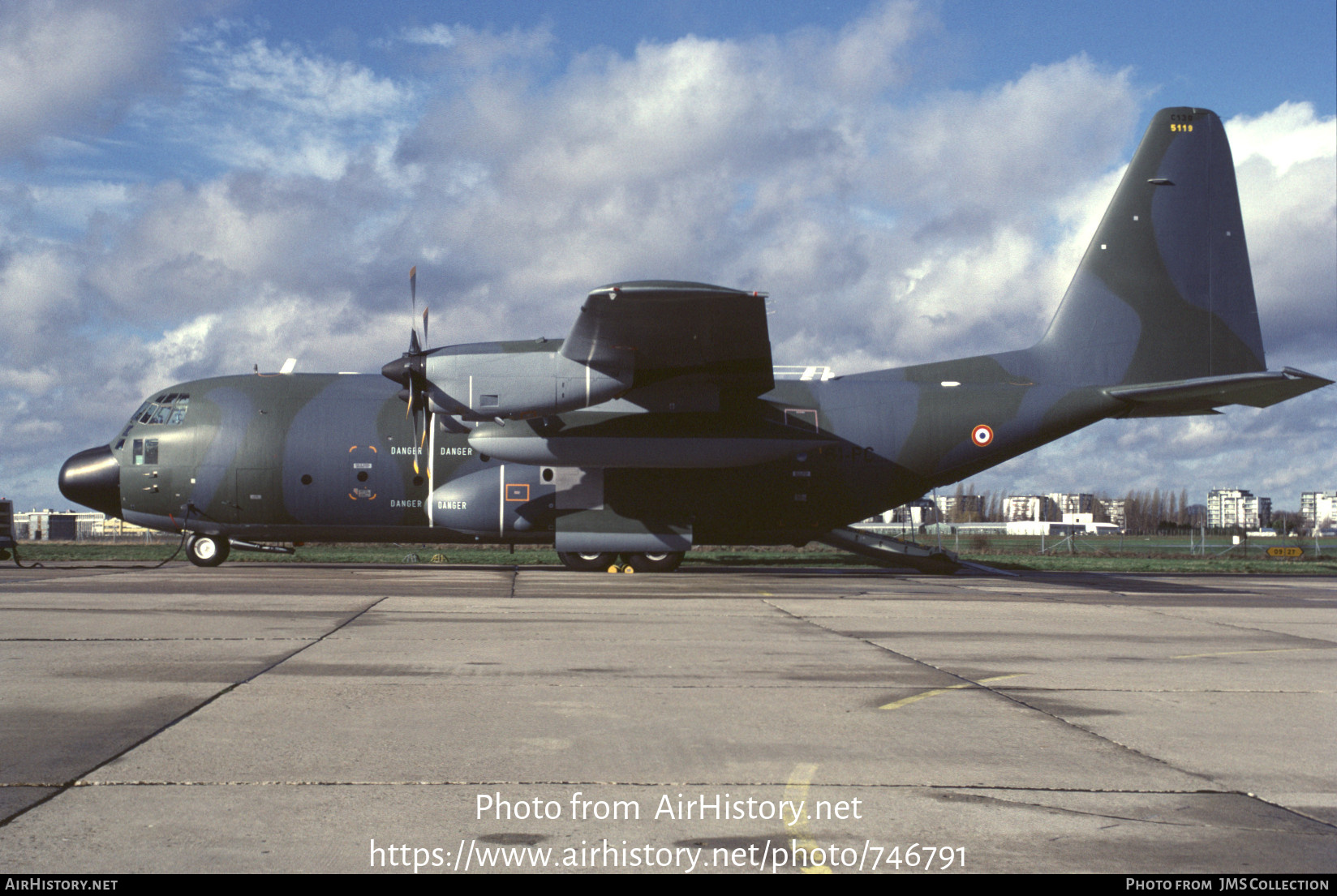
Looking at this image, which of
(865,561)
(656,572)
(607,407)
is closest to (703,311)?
(607,407)

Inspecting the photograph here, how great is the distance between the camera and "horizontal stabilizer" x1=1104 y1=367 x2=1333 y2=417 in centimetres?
2017

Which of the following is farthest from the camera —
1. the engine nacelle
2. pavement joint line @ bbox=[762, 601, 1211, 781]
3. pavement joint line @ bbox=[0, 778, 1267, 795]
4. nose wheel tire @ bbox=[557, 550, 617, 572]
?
nose wheel tire @ bbox=[557, 550, 617, 572]

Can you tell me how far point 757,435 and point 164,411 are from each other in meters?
14.4

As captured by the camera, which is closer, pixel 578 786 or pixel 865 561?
pixel 578 786

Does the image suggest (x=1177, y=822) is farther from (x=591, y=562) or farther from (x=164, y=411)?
(x=164, y=411)

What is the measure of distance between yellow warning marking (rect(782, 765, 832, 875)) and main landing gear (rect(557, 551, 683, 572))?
680 inches

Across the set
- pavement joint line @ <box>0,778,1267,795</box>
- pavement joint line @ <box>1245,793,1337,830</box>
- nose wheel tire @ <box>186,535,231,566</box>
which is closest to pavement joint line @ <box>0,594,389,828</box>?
pavement joint line @ <box>0,778,1267,795</box>

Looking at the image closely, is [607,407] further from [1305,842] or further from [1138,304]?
[1305,842]

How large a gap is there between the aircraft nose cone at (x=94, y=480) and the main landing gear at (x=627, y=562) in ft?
35.7

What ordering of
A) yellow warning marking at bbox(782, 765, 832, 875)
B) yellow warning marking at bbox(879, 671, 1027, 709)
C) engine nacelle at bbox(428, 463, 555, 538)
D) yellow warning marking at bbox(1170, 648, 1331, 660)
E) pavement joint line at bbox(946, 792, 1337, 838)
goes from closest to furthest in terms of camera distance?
yellow warning marking at bbox(782, 765, 832, 875) → pavement joint line at bbox(946, 792, 1337, 838) → yellow warning marking at bbox(879, 671, 1027, 709) → yellow warning marking at bbox(1170, 648, 1331, 660) → engine nacelle at bbox(428, 463, 555, 538)

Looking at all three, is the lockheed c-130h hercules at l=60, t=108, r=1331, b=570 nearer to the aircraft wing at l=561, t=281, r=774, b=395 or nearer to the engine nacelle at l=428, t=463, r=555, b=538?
the engine nacelle at l=428, t=463, r=555, b=538

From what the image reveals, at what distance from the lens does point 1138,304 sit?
22.9 metres

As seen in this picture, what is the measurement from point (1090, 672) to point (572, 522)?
1427 centimetres
